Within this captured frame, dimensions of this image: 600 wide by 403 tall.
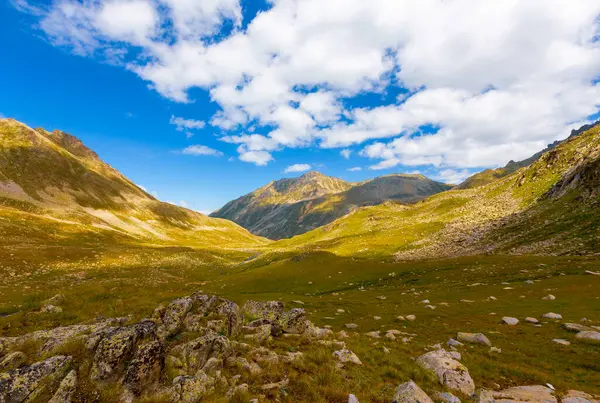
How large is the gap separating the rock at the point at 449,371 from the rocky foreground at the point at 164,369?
4 cm

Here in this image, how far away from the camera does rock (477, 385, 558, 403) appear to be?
11.7 meters

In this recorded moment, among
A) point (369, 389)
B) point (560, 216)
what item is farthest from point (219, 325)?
point (560, 216)

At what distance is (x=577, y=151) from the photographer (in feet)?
377

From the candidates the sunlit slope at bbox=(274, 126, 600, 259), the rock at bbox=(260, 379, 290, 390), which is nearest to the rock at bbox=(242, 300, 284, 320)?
the rock at bbox=(260, 379, 290, 390)

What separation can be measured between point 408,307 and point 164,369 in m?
28.2

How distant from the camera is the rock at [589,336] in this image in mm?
18775

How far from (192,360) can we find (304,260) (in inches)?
2477

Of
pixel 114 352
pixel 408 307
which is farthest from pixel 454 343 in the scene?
pixel 114 352

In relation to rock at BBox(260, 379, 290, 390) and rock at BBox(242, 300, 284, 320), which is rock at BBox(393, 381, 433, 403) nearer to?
rock at BBox(260, 379, 290, 390)

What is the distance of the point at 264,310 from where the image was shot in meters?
22.8

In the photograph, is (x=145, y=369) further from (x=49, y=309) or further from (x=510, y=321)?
(x=510, y=321)

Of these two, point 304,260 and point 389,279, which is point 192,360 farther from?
→ point 304,260

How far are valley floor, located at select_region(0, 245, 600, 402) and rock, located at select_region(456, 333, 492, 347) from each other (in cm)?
78

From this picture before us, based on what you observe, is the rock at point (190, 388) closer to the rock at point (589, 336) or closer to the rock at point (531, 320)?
the rock at point (589, 336)
